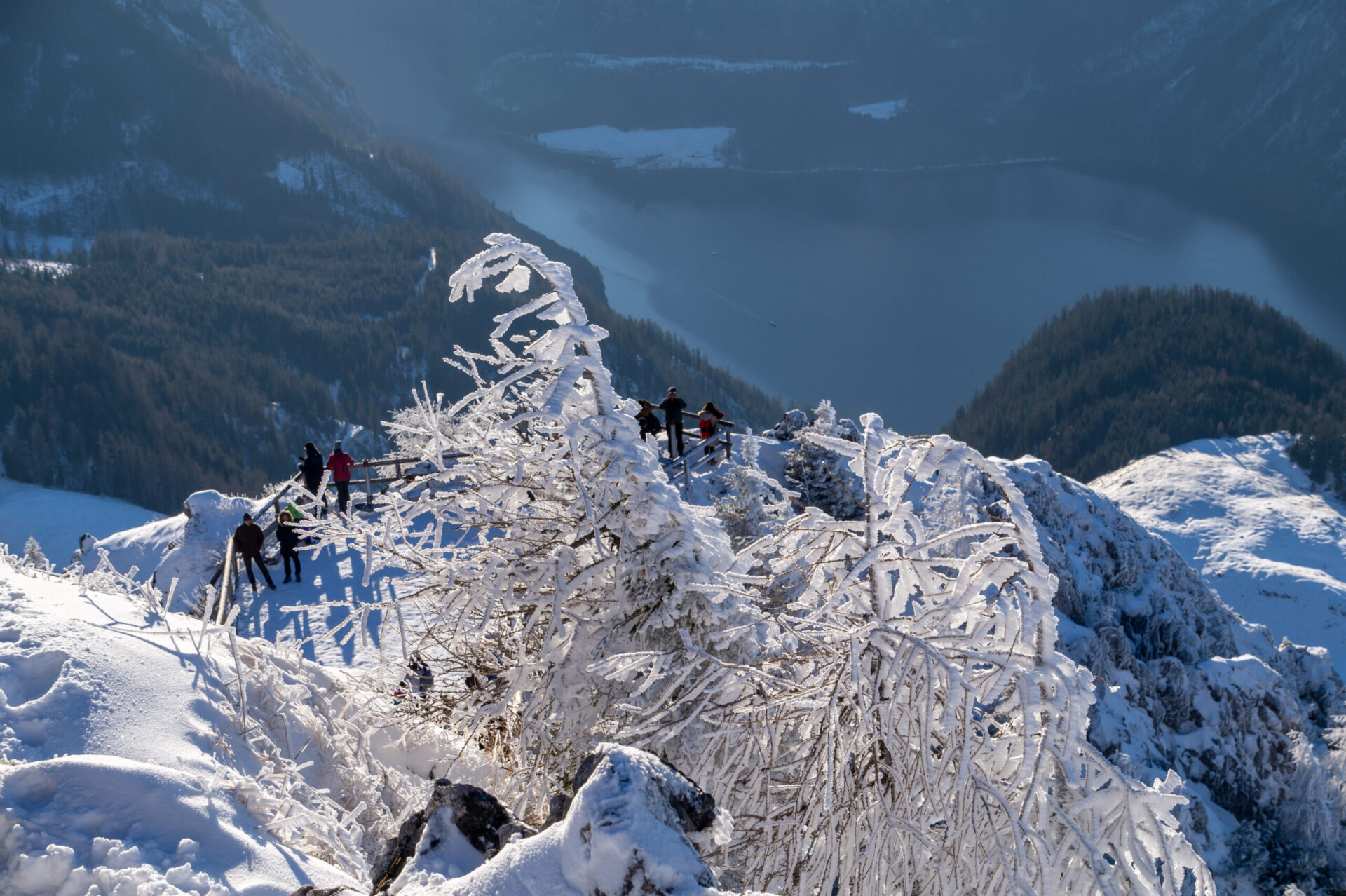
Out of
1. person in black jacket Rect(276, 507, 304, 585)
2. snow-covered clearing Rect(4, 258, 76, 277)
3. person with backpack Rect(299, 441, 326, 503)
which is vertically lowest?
snow-covered clearing Rect(4, 258, 76, 277)

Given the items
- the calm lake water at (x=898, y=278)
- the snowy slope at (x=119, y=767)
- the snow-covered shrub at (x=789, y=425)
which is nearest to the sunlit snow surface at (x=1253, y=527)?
the snow-covered shrub at (x=789, y=425)

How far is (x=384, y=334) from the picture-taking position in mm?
98188

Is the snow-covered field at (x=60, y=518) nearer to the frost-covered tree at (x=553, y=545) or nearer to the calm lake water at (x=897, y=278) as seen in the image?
the frost-covered tree at (x=553, y=545)

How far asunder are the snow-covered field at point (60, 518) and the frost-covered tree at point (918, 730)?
42.0 meters

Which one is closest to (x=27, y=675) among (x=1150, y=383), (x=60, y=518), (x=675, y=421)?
(x=675, y=421)

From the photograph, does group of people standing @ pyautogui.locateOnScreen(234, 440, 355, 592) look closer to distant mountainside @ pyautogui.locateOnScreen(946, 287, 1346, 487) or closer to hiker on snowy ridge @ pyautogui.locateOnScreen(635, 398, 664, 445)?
hiker on snowy ridge @ pyautogui.locateOnScreen(635, 398, 664, 445)

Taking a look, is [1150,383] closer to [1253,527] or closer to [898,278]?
[1253,527]

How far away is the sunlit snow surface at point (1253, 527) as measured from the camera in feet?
117

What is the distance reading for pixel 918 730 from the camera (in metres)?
3.45

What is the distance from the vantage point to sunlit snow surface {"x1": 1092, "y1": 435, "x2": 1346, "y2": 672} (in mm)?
35531

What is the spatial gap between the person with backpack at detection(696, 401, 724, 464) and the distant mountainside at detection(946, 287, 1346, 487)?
60357 mm

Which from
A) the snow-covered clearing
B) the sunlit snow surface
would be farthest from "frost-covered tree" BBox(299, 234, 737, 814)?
the snow-covered clearing

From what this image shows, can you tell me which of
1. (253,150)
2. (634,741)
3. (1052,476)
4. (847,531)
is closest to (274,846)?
(634,741)

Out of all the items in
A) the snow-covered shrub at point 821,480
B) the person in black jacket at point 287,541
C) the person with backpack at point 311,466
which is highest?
the snow-covered shrub at point 821,480
